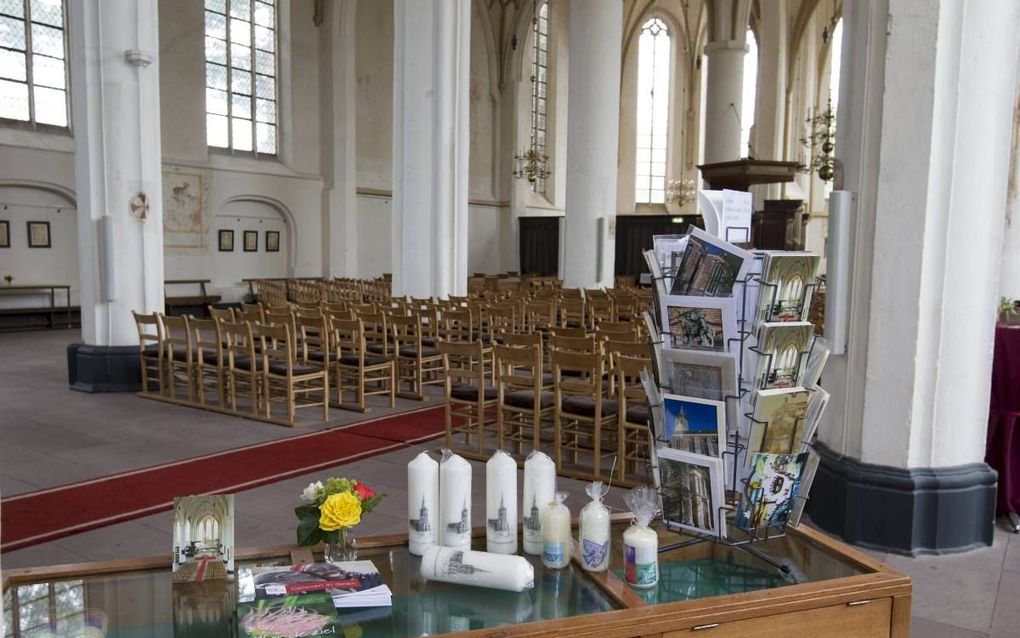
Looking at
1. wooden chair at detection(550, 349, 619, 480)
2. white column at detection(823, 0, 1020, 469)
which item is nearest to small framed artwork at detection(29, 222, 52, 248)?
wooden chair at detection(550, 349, 619, 480)

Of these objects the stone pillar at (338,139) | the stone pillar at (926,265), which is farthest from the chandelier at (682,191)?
the stone pillar at (926,265)

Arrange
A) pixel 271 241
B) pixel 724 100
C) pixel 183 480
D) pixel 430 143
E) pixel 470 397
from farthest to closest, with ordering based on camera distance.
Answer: pixel 271 241 < pixel 724 100 < pixel 430 143 < pixel 470 397 < pixel 183 480

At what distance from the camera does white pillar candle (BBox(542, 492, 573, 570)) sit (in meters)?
2.25

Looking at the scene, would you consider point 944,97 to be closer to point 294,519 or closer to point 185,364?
point 294,519

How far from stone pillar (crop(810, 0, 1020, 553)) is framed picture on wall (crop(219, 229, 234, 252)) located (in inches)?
733

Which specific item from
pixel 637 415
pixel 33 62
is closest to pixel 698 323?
pixel 637 415

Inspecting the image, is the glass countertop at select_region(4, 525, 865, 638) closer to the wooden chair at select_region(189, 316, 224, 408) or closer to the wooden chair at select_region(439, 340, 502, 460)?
the wooden chair at select_region(439, 340, 502, 460)

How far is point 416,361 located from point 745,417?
687 centimetres

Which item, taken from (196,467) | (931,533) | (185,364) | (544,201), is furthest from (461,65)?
(544,201)

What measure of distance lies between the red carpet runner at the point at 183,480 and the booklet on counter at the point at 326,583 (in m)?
2.48

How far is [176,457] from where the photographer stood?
625 cm

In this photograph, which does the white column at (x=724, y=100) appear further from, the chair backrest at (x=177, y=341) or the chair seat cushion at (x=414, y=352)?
the chair backrest at (x=177, y=341)

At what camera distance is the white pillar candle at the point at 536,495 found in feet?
7.61

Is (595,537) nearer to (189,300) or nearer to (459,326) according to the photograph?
(459,326)
